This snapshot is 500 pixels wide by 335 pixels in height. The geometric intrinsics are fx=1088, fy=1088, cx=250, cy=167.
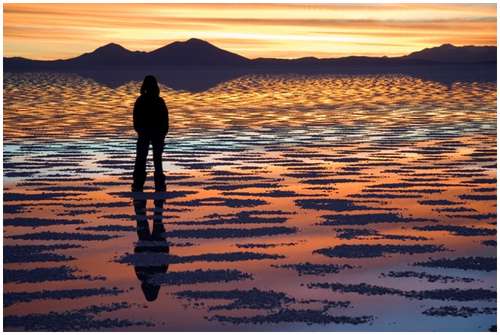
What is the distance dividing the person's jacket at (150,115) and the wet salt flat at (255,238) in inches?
39.1

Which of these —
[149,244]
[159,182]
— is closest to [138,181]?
[159,182]

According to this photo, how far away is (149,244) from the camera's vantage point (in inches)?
491

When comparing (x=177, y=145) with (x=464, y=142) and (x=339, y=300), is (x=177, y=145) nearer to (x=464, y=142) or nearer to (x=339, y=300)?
(x=464, y=142)

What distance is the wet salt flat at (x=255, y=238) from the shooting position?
923 cm

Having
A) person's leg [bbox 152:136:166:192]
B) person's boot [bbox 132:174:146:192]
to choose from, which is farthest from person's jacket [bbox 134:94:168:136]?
person's boot [bbox 132:174:146:192]

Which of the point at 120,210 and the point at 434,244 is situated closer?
the point at 434,244

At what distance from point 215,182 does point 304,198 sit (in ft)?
8.58

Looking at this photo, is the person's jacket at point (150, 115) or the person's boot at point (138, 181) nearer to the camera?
the person's boot at point (138, 181)

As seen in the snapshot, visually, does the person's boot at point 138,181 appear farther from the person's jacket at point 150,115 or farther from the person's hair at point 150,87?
the person's hair at point 150,87

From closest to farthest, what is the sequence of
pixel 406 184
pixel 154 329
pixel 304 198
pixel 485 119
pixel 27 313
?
pixel 154 329 < pixel 27 313 < pixel 304 198 < pixel 406 184 < pixel 485 119

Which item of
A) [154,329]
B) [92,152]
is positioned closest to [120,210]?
[154,329]

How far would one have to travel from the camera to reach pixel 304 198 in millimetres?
16516

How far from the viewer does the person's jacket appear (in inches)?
704

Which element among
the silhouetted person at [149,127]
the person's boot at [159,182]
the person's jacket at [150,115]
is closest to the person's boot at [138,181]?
the silhouetted person at [149,127]
